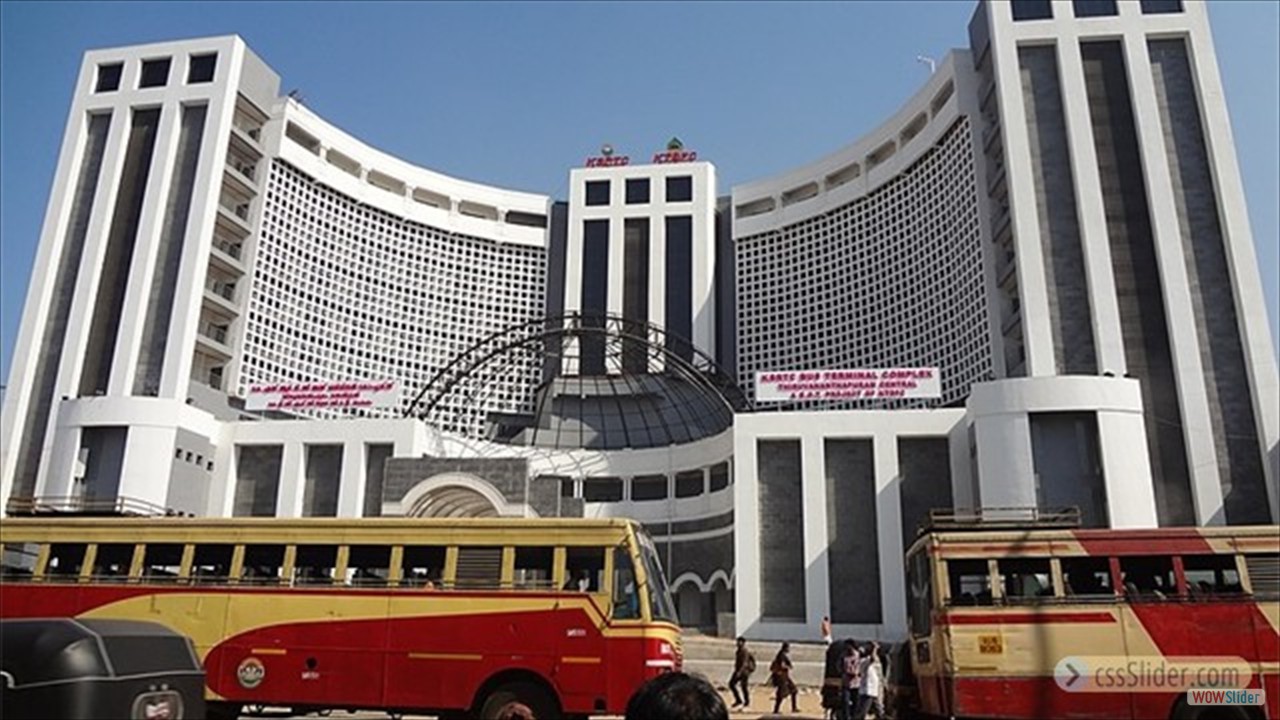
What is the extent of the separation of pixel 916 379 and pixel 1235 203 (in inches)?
616

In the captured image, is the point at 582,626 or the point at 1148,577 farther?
the point at 1148,577

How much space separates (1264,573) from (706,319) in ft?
158

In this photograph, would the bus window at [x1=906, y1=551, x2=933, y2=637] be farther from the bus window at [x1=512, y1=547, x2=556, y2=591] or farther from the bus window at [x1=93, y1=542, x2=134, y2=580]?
the bus window at [x1=93, y1=542, x2=134, y2=580]

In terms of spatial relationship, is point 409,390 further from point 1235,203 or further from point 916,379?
point 1235,203

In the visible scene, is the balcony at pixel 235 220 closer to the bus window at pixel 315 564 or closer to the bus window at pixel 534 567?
the bus window at pixel 315 564

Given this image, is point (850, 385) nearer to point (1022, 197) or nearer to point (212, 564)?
point (1022, 197)

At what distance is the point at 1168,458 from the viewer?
35688 mm

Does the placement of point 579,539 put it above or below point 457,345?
below

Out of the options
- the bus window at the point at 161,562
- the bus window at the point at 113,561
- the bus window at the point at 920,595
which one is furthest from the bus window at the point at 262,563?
the bus window at the point at 920,595

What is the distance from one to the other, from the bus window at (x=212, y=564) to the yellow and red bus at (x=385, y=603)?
0.02 metres

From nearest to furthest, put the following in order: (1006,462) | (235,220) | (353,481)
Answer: (1006,462) < (353,481) < (235,220)

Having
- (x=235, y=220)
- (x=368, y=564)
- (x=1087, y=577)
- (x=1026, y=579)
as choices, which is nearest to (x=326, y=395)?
(x=235, y=220)

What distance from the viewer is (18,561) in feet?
50.5

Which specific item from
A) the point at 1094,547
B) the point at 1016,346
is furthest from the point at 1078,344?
the point at 1094,547
